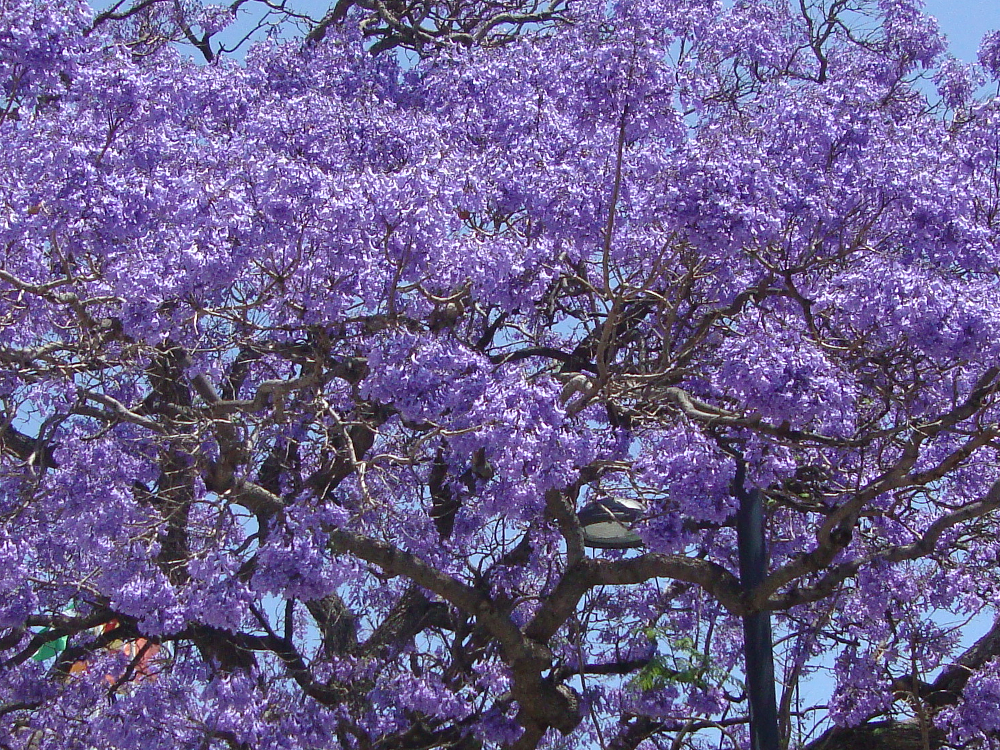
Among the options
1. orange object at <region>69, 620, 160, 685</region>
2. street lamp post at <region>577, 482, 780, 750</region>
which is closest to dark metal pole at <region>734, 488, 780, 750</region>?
street lamp post at <region>577, 482, 780, 750</region>

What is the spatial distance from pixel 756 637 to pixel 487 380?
2.10 metres

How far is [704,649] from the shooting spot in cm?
985

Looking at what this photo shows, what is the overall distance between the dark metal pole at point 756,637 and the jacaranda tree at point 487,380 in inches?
4.8

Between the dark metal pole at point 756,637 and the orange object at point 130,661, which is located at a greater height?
the orange object at point 130,661

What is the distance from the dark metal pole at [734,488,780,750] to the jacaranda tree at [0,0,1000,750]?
0.40ft

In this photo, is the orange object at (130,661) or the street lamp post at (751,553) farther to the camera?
the orange object at (130,661)

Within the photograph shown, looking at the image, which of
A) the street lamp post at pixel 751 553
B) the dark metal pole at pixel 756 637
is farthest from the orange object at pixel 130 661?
the dark metal pole at pixel 756 637

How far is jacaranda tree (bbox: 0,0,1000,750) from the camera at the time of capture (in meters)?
7.46

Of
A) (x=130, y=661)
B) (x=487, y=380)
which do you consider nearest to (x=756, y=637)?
→ (x=487, y=380)

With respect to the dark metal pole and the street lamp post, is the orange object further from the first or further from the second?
the dark metal pole

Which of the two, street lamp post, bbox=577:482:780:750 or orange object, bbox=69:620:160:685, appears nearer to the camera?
street lamp post, bbox=577:482:780:750

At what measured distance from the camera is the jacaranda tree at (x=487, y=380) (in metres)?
7.46

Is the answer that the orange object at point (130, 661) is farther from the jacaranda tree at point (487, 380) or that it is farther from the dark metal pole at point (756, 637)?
the dark metal pole at point (756, 637)

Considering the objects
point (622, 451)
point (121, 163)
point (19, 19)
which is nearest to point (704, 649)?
point (622, 451)
